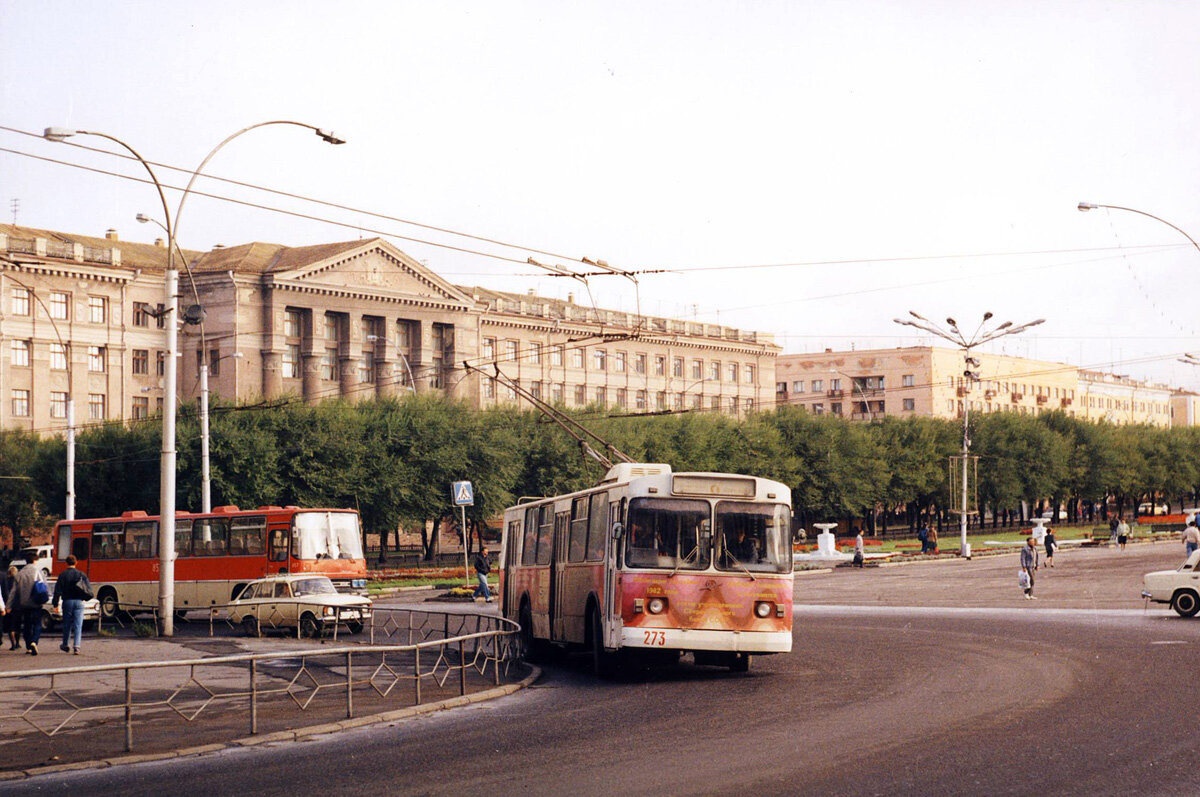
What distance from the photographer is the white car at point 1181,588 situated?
28656 mm

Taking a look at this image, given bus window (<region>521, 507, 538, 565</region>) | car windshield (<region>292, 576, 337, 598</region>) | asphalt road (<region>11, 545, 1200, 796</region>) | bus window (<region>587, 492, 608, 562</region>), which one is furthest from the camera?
car windshield (<region>292, 576, 337, 598</region>)

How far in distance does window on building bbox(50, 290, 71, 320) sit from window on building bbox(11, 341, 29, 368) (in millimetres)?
2418

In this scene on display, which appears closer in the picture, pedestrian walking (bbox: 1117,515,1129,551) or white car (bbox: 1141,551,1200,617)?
white car (bbox: 1141,551,1200,617)

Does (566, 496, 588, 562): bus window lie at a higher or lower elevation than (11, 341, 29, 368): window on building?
lower

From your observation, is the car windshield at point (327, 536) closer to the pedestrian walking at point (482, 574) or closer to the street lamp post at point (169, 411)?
the pedestrian walking at point (482, 574)

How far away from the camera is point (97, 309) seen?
87.6 meters

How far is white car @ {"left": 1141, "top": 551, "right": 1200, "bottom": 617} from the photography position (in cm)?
→ 2866

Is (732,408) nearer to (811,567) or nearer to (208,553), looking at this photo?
(811,567)

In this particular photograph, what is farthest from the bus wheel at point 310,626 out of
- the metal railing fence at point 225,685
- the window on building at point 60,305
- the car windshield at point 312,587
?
the window on building at point 60,305

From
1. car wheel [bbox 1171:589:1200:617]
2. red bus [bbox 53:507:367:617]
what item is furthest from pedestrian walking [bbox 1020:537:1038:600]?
red bus [bbox 53:507:367:617]

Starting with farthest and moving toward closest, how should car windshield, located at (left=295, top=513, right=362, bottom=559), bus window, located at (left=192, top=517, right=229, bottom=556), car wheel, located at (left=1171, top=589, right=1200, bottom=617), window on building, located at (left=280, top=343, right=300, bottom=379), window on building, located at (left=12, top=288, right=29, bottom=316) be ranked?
window on building, located at (left=280, top=343, right=300, bottom=379) → window on building, located at (left=12, top=288, right=29, bottom=316) → bus window, located at (left=192, top=517, right=229, bottom=556) → car windshield, located at (left=295, top=513, right=362, bottom=559) → car wheel, located at (left=1171, top=589, right=1200, bottom=617)

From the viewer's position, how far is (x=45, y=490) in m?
70.2

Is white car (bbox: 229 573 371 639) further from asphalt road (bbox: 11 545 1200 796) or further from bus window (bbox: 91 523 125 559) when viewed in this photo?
bus window (bbox: 91 523 125 559)

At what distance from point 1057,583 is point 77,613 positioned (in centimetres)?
2934
